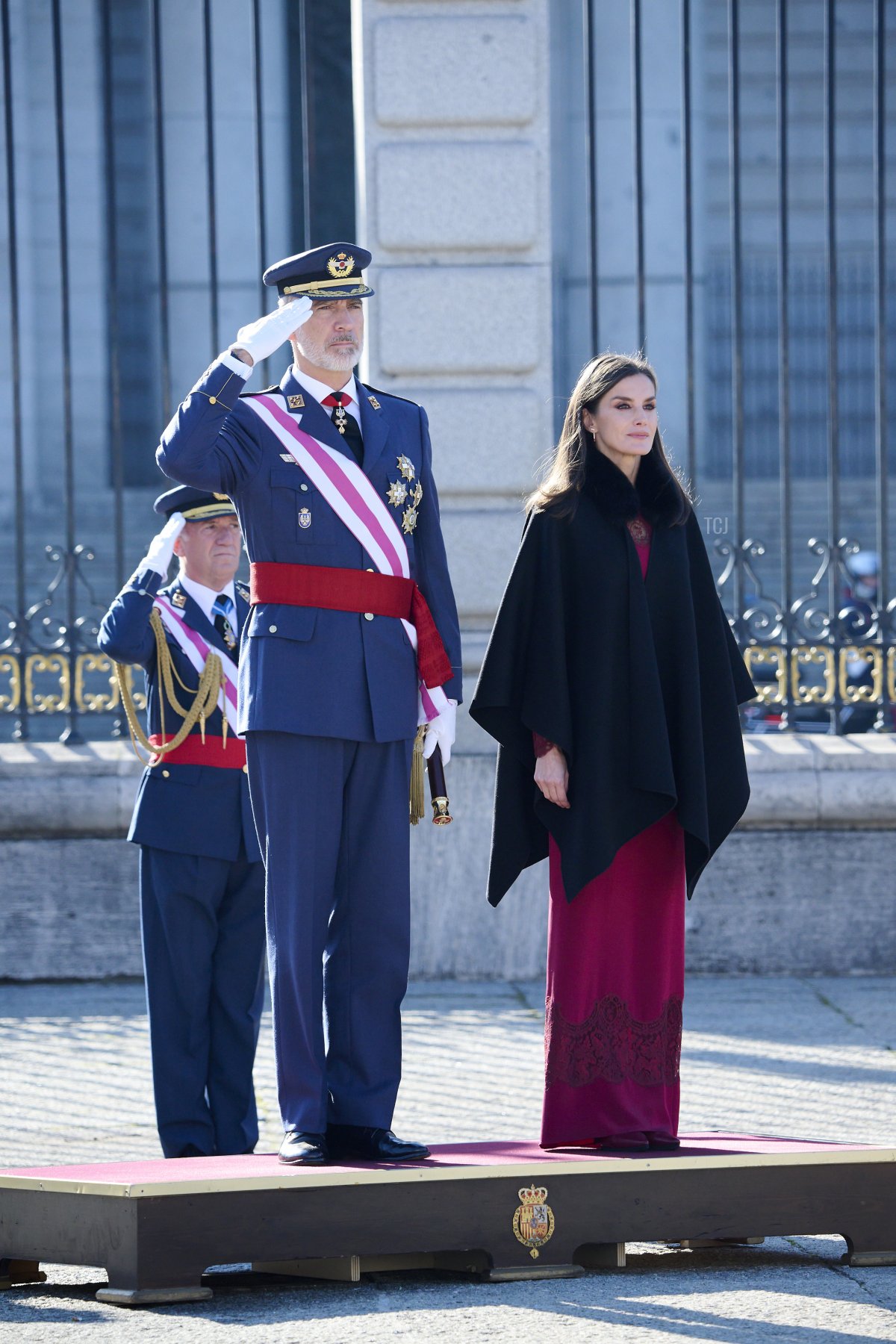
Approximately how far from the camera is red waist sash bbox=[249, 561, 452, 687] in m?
4.05

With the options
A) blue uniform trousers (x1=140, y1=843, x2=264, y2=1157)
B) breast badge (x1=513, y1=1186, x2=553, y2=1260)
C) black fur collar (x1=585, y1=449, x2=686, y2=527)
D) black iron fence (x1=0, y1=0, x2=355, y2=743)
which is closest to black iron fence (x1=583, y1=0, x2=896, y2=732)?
black iron fence (x1=0, y1=0, x2=355, y2=743)

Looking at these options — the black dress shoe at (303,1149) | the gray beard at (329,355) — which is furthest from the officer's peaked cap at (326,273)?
the black dress shoe at (303,1149)

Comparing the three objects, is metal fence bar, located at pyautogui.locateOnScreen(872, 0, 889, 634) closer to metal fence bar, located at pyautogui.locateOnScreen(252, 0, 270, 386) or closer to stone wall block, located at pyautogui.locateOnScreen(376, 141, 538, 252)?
stone wall block, located at pyautogui.locateOnScreen(376, 141, 538, 252)

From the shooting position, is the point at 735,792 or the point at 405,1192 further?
the point at 735,792

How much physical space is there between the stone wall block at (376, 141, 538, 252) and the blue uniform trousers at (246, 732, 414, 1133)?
11.5 ft

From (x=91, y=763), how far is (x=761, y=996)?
254 cm

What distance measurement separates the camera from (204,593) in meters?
5.05

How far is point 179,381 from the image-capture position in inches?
550

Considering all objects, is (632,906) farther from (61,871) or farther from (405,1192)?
(61,871)

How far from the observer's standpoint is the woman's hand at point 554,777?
13.7 feet

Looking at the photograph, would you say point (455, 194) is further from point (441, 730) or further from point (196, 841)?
point (441, 730)

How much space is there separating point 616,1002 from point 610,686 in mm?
662

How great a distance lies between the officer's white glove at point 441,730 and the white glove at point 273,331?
0.82 metres

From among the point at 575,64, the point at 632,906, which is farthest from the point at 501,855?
the point at 575,64
